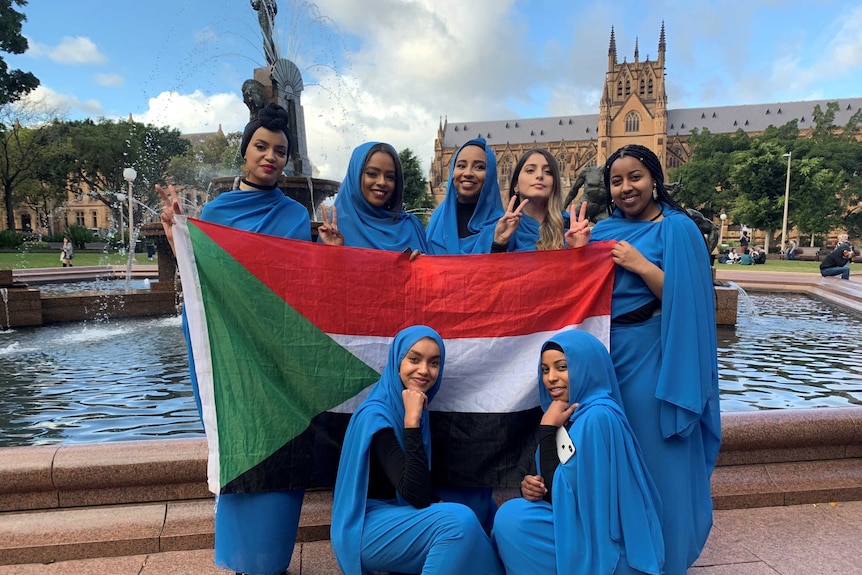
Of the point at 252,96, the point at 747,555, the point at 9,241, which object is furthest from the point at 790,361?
the point at 9,241

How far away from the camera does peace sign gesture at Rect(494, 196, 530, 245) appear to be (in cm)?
292

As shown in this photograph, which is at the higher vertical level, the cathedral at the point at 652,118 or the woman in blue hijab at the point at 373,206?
the cathedral at the point at 652,118

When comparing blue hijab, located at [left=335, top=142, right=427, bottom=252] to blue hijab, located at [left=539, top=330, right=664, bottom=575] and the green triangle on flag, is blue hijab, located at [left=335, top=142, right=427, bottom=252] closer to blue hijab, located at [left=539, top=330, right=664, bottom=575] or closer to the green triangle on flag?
the green triangle on flag

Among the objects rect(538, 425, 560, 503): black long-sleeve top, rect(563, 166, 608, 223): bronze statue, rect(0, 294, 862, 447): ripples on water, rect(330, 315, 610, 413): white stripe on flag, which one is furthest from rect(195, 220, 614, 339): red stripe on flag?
rect(563, 166, 608, 223): bronze statue

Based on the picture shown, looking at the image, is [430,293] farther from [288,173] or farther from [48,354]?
[288,173]

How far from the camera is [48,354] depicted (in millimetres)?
7398

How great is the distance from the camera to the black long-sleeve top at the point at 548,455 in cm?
227

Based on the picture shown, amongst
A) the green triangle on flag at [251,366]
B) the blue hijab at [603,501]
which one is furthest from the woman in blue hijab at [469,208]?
the blue hijab at [603,501]

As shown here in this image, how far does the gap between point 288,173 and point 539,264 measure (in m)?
10.5

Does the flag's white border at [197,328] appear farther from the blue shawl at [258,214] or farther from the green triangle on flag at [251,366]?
the blue shawl at [258,214]

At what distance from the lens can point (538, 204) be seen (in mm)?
→ 3219

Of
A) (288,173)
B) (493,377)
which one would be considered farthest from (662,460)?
(288,173)

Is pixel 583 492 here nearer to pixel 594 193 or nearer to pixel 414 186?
pixel 594 193

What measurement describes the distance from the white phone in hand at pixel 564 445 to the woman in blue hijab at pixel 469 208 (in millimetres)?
1168
